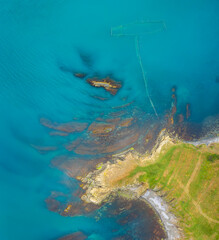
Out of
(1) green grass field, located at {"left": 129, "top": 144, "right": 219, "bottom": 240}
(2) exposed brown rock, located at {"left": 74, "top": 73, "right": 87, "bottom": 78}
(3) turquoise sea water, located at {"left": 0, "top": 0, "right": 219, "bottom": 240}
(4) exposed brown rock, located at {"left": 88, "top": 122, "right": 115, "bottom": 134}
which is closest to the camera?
(3) turquoise sea water, located at {"left": 0, "top": 0, "right": 219, "bottom": 240}

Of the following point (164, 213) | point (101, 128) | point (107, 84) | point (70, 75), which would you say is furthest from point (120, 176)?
point (70, 75)

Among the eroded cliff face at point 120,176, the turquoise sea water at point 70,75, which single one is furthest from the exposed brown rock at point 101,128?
the eroded cliff face at point 120,176

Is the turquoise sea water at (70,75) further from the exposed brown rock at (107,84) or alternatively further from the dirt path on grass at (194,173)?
the dirt path on grass at (194,173)

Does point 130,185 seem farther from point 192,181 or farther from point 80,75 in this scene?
point 80,75

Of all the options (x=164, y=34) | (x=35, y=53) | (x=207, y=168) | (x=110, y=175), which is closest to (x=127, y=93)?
(x=164, y=34)

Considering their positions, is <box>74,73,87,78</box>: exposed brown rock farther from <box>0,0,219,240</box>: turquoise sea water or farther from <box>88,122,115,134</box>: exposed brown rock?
<box>88,122,115,134</box>: exposed brown rock

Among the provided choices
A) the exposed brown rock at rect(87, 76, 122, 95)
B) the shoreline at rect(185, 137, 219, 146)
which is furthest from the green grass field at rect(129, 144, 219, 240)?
the exposed brown rock at rect(87, 76, 122, 95)
